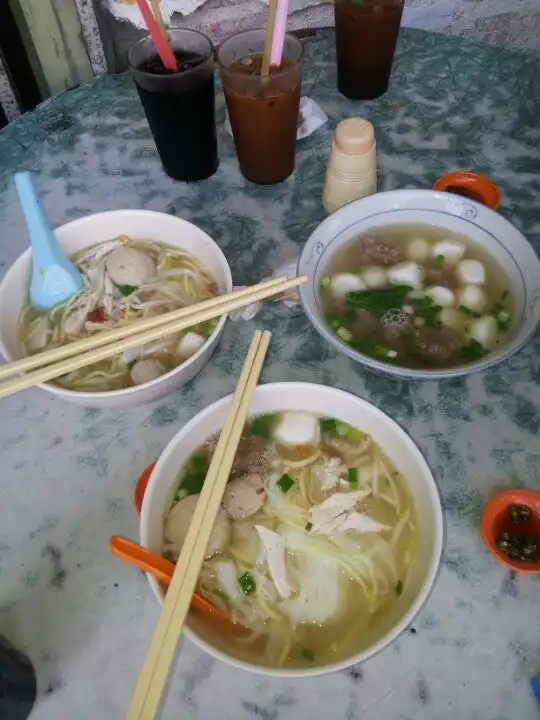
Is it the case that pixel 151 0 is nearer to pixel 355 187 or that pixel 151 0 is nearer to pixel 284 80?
pixel 284 80

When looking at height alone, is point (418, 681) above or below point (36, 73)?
below

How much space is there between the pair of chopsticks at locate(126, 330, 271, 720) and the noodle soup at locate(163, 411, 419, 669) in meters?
0.08

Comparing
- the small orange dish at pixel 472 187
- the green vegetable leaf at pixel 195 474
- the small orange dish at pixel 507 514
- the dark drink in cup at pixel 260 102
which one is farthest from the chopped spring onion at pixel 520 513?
the dark drink in cup at pixel 260 102

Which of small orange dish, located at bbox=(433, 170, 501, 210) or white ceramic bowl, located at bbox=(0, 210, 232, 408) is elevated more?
white ceramic bowl, located at bbox=(0, 210, 232, 408)

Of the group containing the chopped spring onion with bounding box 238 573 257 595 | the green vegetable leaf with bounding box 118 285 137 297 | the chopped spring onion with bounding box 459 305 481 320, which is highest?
the green vegetable leaf with bounding box 118 285 137 297

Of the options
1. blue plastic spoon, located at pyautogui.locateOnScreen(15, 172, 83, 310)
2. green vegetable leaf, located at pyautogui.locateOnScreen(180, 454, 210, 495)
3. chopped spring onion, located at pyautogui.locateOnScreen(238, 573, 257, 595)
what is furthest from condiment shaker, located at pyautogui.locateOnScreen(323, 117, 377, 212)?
chopped spring onion, located at pyautogui.locateOnScreen(238, 573, 257, 595)

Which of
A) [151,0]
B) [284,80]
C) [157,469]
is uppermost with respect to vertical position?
[151,0]

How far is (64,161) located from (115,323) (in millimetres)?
735

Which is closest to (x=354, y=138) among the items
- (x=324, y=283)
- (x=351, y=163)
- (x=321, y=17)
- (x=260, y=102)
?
(x=351, y=163)

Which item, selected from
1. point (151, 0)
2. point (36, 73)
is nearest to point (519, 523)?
point (151, 0)

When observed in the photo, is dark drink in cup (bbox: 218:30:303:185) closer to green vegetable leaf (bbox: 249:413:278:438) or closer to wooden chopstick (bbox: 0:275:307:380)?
wooden chopstick (bbox: 0:275:307:380)

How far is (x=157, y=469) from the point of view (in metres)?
0.98

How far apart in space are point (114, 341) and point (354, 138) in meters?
0.72

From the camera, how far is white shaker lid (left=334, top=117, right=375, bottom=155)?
4.51 feet
